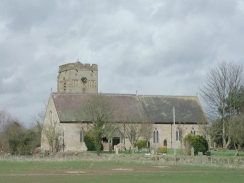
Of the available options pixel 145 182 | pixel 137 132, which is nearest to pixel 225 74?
pixel 137 132

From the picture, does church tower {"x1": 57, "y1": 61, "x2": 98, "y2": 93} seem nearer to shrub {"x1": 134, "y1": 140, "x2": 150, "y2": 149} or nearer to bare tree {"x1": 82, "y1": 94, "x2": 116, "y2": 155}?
shrub {"x1": 134, "y1": 140, "x2": 150, "y2": 149}

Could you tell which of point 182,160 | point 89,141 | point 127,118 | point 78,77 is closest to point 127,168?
point 182,160

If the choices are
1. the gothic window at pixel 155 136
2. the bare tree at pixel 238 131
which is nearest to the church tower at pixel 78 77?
the gothic window at pixel 155 136

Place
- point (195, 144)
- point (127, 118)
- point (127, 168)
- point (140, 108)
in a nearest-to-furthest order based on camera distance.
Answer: point (127, 168) < point (195, 144) < point (127, 118) < point (140, 108)

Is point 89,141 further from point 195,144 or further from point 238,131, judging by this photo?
point 238,131

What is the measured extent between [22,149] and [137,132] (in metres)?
17.9

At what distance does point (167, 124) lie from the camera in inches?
3167

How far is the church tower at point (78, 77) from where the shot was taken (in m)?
104

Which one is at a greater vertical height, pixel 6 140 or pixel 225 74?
pixel 225 74

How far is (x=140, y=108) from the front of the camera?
8169cm

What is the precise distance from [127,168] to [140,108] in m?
39.9

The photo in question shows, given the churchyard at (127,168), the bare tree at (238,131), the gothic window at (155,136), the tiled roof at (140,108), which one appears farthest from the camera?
the gothic window at (155,136)

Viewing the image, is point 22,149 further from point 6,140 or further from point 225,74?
point 225,74

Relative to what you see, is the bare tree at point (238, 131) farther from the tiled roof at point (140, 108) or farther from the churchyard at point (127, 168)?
the tiled roof at point (140, 108)
